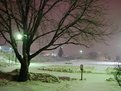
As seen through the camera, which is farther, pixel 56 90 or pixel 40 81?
pixel 40 81

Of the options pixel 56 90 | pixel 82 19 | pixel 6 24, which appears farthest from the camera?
pixel 82 19

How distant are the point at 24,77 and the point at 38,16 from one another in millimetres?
4087

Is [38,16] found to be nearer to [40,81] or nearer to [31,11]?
[31,11]

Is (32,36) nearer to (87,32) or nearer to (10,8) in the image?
(10,8)

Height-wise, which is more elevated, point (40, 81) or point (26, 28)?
point (26, 28)

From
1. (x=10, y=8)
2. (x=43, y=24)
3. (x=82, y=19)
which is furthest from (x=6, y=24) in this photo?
(x=82, y=19)

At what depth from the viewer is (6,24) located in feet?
61.5

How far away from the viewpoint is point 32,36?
19703 mm

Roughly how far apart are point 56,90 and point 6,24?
20.5ft

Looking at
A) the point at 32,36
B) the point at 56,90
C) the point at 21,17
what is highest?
the point at 21,17

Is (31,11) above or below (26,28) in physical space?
above

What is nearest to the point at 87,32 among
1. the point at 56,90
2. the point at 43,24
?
the point at 43,24

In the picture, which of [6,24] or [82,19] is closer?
[6,24]

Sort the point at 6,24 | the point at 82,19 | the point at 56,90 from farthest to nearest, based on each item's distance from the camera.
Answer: the point at 82,19, the point at 6,24, the point at 56,90
